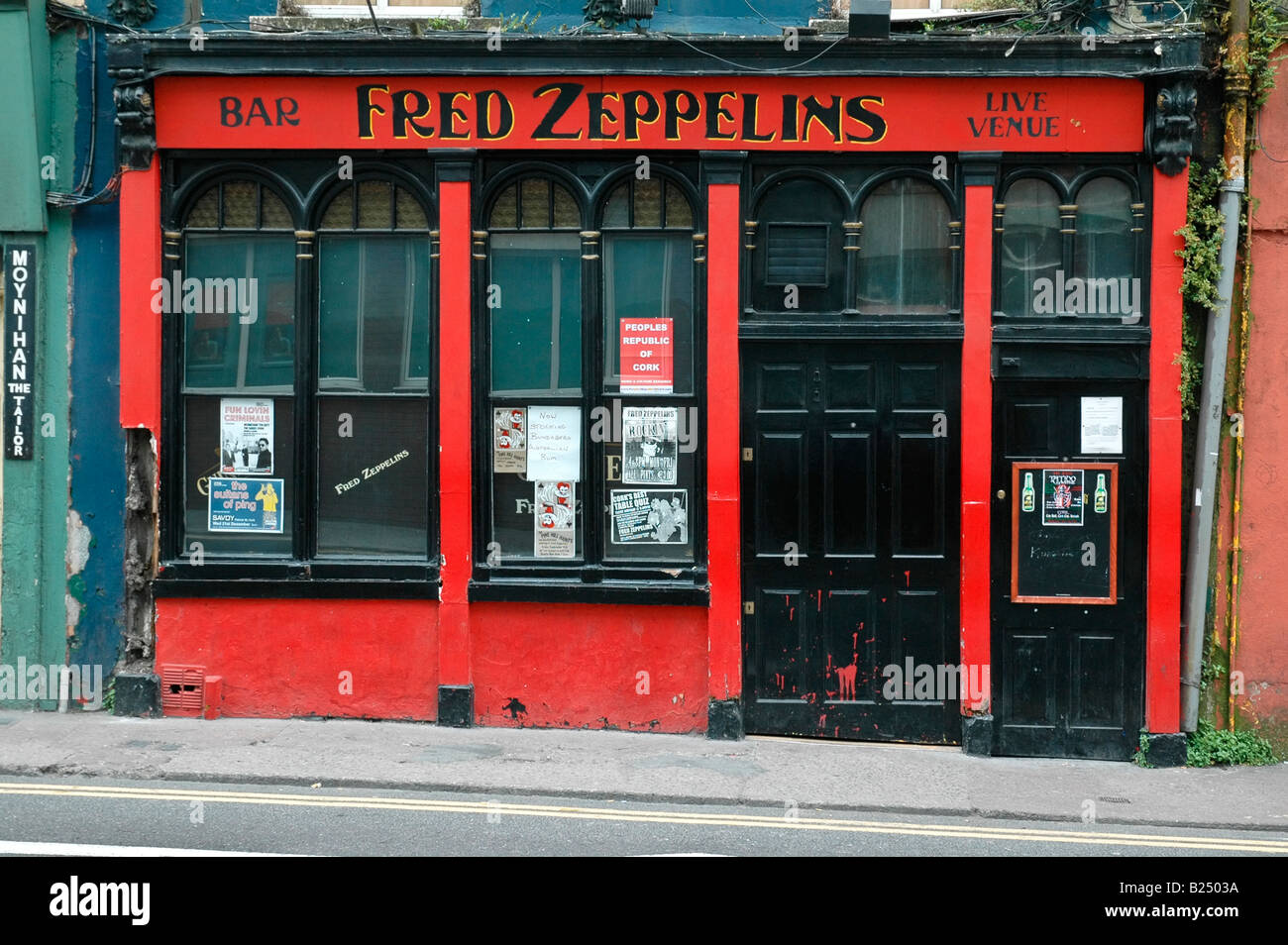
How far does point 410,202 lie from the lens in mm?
9945

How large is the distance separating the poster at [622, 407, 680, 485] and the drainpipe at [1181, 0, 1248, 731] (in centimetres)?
398

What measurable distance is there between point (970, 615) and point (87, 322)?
24.1 ft

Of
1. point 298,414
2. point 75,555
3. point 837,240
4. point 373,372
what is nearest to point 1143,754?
point 837,240

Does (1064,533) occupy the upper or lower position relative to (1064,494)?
lower

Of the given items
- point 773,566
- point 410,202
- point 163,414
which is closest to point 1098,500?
point 773,566

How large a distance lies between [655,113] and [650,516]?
3.12 meters

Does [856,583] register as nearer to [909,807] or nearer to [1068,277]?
[909,807]

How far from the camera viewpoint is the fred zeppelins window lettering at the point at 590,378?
981 cm

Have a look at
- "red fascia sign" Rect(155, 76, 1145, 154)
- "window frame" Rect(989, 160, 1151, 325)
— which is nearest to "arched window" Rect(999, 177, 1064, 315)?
"window frame" Rect(989, 160, 1151, 325)

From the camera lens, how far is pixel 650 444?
9.83 meters

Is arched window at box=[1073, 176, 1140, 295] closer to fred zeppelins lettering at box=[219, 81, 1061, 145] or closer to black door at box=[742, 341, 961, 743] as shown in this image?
fred zeppelins lettering at box=[219, 81, 1061, 145]

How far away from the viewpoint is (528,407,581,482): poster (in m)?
9.87

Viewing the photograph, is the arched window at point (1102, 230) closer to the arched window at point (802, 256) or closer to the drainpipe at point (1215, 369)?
the drainpipe at point (1215, 369)

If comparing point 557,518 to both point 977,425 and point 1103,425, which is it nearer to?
point 977,425
